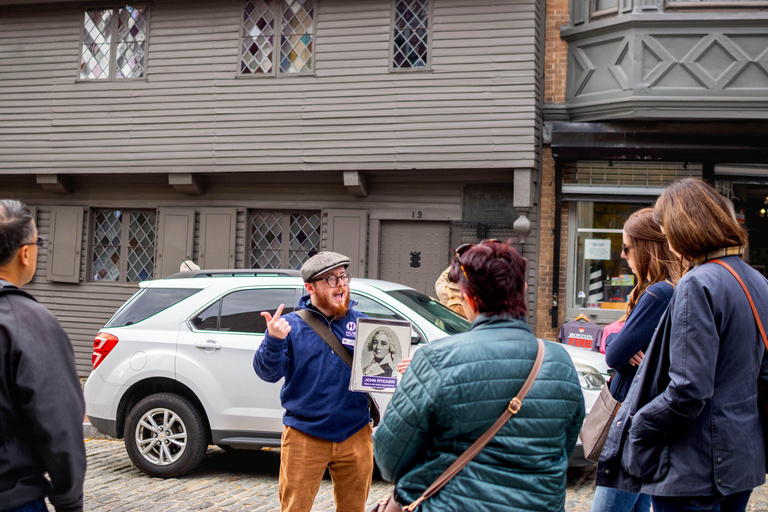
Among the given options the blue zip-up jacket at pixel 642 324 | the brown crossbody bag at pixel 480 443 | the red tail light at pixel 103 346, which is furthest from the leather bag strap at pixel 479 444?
the red tail light at pixel 103 346

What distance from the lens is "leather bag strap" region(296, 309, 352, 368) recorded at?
3838mm

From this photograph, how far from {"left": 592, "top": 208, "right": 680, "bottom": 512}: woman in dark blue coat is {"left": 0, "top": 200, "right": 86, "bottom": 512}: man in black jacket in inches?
86.8

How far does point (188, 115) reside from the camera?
12.2 metres

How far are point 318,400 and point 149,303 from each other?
375cm

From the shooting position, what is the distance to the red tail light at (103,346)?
675cm

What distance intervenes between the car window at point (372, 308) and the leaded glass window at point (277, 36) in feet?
21.4

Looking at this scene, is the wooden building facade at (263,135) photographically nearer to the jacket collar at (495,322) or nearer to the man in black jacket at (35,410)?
the jacket collar at (495,322)

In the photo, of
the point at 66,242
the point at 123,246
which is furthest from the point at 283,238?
the point at 66,242

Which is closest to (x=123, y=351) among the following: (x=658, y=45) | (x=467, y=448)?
(x=467, y=448)

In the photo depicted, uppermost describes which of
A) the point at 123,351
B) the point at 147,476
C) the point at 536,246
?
the point at 536,246

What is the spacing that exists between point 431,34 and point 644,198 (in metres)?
4.17

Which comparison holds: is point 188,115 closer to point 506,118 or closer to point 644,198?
point 506,118

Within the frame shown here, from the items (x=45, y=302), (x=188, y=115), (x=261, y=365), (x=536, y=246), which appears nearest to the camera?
(x=261, y=365)

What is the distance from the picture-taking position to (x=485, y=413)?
2.13m
